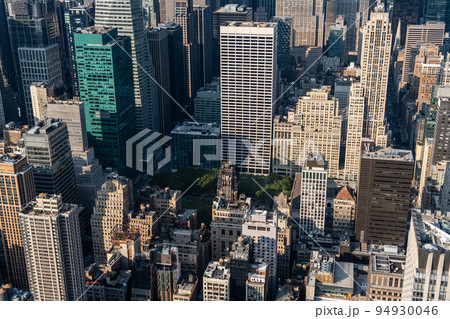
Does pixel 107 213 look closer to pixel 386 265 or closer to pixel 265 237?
pixel 265 237

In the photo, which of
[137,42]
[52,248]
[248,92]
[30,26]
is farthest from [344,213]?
[30,26]

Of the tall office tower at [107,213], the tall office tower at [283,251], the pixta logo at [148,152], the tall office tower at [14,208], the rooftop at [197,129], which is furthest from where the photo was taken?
the rooftop at [197,129]

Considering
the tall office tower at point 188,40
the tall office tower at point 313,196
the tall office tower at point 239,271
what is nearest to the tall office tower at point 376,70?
the tall office tower at point 313,196

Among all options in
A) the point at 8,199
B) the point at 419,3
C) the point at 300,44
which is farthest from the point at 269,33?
the point at 419,3

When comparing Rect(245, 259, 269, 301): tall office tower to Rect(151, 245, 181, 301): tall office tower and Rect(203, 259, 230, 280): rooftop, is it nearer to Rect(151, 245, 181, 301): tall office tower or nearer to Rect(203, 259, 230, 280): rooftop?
Rect(203, 259, 230, 280): rooftop

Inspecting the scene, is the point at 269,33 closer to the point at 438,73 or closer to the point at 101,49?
the point at 101,49

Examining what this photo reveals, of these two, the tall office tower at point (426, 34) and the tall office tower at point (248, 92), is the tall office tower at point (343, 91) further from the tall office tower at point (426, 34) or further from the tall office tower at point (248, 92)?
the tall office tower at point (426, 34)
